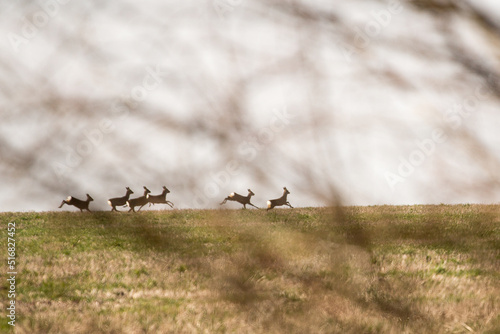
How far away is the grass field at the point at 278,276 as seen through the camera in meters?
Result: 1.67

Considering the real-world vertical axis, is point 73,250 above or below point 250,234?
above

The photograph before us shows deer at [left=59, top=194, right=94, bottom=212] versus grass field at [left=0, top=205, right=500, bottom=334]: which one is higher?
grass field at [left=0, top=205, right=500, bottom=334]

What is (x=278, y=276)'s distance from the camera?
244 cm

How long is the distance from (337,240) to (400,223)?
0.69 ft

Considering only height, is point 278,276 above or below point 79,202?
above

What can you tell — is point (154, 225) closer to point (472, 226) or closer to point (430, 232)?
point (430, 232)

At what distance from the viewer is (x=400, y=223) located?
6.15 feet

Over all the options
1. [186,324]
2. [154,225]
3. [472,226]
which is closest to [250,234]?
[154,225]

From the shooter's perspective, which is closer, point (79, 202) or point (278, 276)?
point (79, 202)

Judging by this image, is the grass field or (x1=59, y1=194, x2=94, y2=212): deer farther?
the grass field

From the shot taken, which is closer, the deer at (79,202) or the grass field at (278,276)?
the deer at (79,202)

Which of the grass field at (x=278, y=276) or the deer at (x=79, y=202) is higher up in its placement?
the grass field at (x=278, y=276)

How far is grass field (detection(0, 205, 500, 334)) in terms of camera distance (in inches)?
65.8

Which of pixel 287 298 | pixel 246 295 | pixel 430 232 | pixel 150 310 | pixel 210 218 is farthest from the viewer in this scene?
pixel 150 310
